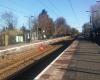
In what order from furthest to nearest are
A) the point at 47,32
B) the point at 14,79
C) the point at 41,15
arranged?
the point at 41,15, the point at 47,32, the point at 14,79

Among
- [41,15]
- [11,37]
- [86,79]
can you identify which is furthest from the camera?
[41,15]

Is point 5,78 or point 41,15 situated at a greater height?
point 41,15

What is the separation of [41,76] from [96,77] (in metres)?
2.46

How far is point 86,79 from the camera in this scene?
13.0 m

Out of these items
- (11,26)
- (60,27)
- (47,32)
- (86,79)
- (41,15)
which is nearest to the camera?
(86,79)

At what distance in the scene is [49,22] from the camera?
158m

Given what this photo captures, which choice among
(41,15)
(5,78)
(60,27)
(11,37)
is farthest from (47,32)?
(5,78)

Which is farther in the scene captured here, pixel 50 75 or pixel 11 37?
pixel 11 37

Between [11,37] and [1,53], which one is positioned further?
[11,37]

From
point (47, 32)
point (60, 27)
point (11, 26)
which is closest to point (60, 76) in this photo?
point (11, 26)

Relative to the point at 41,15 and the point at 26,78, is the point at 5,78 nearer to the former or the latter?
the point at 26,78

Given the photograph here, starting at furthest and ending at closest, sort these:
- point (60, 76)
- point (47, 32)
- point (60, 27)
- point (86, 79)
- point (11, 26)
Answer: point (60, 27) → point (47, 32) → point (11, 26) → point (60, 76) → point (86, 79)

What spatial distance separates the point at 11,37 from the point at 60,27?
116774 mm

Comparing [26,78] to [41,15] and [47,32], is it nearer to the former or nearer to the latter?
[47,32]
